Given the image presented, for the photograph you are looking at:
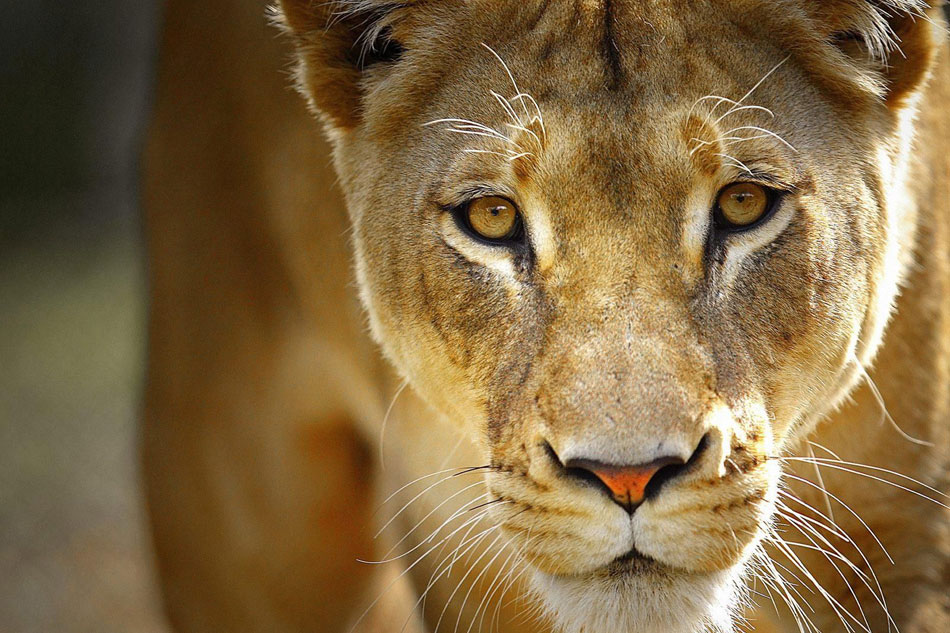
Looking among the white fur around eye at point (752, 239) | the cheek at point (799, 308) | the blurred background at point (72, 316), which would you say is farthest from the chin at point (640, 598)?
the blurred background at point (72, 316)

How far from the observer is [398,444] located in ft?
9.86

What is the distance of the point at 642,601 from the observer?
6.15 ft

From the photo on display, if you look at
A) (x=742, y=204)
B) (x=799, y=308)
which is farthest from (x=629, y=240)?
(x=799, y=308)

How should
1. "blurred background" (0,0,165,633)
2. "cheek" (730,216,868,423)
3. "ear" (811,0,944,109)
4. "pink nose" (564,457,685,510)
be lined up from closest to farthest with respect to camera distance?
1. "pink nose" (564,457,685,510)
2. "cheek" (730,216,868,423)
3. "ear" (811,0,944,109)
4. "blurred background" (0,0,165,633)

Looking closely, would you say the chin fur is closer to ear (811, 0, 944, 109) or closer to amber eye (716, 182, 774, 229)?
amber eye (716, 182, 774, 229)

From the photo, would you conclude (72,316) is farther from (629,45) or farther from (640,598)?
(640,598)

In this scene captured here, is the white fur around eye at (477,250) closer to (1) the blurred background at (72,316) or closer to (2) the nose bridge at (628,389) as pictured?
(2) the nose bridge at (628,389)

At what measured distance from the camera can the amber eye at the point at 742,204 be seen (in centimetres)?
200

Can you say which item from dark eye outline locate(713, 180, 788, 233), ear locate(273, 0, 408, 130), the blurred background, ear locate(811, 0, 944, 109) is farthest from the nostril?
the blurred background

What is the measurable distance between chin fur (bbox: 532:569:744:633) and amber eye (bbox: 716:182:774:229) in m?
0.58

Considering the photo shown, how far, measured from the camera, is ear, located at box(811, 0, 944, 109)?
2.17 m

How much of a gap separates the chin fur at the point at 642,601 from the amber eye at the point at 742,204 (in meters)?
0.58

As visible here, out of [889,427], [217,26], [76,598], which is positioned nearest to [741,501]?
[889,427]

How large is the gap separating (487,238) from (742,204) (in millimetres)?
438
